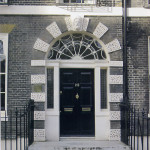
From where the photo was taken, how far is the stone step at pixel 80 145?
7816 millimetres

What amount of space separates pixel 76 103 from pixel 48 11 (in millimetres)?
3056

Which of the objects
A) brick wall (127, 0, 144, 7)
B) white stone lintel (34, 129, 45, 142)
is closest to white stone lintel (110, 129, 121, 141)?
white stone lintel (34, 129, 45, 142)

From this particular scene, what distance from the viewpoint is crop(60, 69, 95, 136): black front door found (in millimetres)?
9133

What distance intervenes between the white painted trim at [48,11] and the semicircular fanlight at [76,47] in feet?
2.57

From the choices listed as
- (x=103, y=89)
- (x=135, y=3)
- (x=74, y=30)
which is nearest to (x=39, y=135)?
(x=103, y=89)

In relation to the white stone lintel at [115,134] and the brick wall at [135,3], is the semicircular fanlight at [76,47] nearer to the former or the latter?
the brick wall at [135,3]

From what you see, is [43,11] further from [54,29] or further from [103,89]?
[103,89]

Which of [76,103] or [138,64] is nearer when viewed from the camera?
[138,64]

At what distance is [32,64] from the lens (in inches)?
346

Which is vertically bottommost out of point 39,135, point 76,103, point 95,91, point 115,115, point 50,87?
point 39,135

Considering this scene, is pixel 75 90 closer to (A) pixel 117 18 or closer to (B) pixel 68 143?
(B) pixel 68 143

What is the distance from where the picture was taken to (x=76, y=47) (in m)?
9.18

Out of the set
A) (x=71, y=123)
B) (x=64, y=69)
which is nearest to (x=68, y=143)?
(x=71, y=123)

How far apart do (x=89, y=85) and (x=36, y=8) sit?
9.73ft
